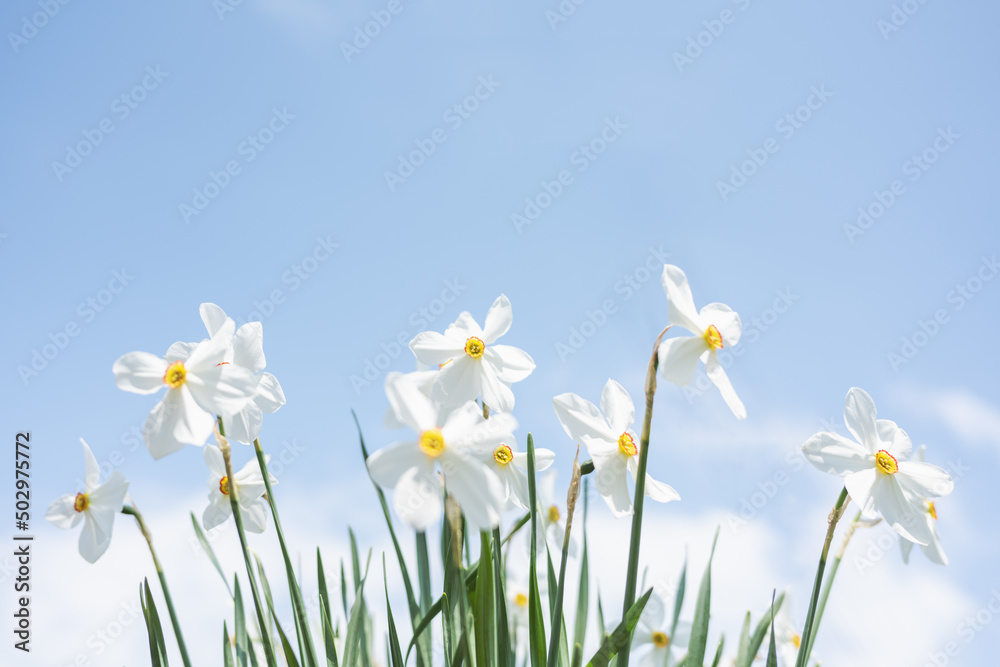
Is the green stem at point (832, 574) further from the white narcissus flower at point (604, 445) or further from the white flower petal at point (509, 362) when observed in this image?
the white flower petal at point (509, 362)

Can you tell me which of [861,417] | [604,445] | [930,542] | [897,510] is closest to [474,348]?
[604,445]

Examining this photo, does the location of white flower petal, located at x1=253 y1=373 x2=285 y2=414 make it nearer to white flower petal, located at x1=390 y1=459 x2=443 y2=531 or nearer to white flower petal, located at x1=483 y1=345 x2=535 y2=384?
white flower petal, located at x1=483 y1=345 x2=535 y2=384

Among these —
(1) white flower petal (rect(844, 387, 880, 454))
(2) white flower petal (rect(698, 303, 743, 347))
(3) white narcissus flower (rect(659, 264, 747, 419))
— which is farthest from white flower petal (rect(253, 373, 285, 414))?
(1) white flower petal (rect(844, 387, 880, 454))

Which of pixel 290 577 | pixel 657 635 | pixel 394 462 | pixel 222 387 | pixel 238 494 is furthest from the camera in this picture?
pixel 657 635

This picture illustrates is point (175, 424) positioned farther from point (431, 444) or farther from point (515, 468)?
point (515, 468)

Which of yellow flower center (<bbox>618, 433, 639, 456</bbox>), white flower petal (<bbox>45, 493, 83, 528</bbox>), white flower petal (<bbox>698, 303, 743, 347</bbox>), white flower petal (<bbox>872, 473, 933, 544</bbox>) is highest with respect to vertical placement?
white flower petal (<bbox>698, 303, 743, 347</bbox>)

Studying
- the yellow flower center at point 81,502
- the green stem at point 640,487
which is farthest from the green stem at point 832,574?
the yellow flower center at point 81,502
